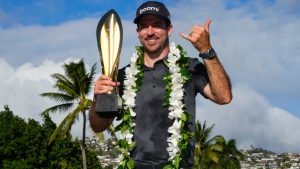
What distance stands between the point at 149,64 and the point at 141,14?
17.3 inches

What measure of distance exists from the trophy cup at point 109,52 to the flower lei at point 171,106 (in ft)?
1.07

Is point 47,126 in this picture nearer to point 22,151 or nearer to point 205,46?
point 22,151

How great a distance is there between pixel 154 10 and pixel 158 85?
2.03ft

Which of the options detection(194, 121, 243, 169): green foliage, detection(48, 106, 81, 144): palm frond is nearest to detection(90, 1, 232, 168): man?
detection(48, 106, 81, 144): palm frond

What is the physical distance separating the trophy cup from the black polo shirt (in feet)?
1.14

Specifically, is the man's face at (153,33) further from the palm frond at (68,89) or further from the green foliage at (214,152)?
the green foliage at (214,152)

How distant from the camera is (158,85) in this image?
4906mm

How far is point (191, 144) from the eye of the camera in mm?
4855

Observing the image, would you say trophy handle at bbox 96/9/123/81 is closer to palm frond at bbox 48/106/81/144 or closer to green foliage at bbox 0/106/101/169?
green foliage at bbox 0/106/101/169

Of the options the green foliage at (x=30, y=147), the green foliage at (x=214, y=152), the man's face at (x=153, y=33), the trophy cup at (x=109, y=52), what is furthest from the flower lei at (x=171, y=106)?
the green foliage at (x=214, y=152)

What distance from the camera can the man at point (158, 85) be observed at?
4.53m

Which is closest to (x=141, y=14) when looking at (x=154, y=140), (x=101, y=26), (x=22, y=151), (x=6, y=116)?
(x=101, y=26)

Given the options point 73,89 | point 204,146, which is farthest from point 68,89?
point 204,146

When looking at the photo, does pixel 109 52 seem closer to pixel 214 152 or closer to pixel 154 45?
pixel 154 45
